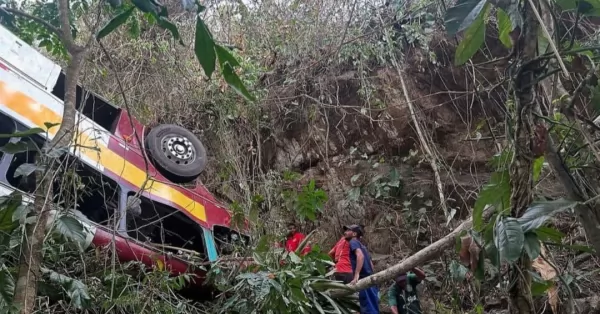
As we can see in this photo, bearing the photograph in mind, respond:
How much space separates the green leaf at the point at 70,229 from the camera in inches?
80.5

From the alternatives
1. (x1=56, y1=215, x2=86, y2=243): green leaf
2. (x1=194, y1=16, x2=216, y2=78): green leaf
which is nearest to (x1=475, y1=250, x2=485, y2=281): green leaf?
(x1=194, y1=16, x2=216, y2=78): green leaf

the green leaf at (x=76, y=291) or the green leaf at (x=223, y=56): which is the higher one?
the green leaf at (x=223, y=56)

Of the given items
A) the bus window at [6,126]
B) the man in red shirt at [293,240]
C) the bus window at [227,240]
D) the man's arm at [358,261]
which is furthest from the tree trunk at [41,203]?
the man in red shirt at [293,240]

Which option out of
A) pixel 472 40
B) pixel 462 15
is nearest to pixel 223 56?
pixel 462 15

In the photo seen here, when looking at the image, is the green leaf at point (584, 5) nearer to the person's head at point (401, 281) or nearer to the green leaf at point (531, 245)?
the green leaf at point (531, 245)

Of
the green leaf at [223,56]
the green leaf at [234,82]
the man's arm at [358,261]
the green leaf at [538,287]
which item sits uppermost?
the green leaf at [223,56]

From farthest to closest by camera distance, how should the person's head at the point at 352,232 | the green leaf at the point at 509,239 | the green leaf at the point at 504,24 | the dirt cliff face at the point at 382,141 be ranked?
the dirt cliff face at the point at 382,141, the person's head at the point at 352,232, the green leaf at the point at 504,24, the green leaf at the point at 509,239

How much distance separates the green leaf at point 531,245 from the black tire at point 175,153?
12.8 feet

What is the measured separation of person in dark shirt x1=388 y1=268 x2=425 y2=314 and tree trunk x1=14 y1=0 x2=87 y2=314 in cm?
327

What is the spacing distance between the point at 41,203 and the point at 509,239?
5.21 feet

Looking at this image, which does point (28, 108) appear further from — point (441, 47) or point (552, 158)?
point (441, 47)

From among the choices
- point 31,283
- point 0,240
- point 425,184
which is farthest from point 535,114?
point 425,184

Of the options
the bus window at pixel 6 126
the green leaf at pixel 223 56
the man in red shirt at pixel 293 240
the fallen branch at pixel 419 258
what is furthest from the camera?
the man in red shirt at pixel 293 240

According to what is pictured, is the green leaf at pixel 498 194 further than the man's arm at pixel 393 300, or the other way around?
the man's arm at pixel 393 300
